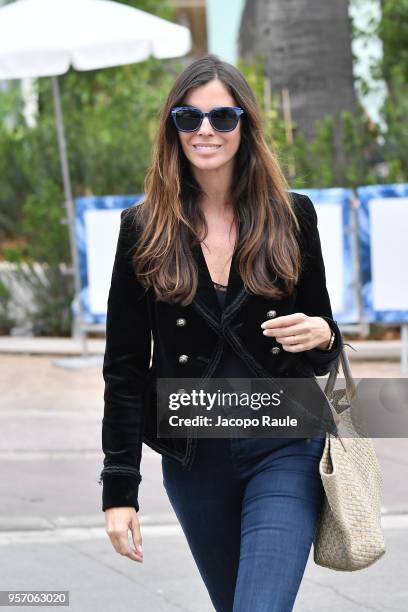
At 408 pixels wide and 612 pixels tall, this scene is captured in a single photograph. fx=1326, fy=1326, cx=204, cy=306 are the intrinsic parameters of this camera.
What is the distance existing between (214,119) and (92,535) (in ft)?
11.4

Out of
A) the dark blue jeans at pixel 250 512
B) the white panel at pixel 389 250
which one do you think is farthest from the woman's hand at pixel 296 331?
the white panel at pixel 389 250

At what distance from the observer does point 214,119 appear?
316 centimetres

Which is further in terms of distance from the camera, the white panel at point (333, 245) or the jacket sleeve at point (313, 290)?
the white panel at point (333, 245)

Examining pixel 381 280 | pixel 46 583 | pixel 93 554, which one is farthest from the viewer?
pixel 381 280

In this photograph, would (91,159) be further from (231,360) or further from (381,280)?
(231,360)

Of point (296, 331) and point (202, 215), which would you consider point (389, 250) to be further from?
point (296, 331)

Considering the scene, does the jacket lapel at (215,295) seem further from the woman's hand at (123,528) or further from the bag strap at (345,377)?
the woman's hand at (123,528)

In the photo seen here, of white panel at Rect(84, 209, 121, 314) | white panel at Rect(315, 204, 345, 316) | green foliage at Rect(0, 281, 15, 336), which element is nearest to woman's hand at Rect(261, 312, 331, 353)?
white panel at Rect(315, 204, 345, 316)

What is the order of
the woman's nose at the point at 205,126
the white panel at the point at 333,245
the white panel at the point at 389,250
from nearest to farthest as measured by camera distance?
the woman's nose at the point at 205,126, the white panel at the point at 389,250, the white panel at the point at 333,245

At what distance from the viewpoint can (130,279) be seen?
3.14 m

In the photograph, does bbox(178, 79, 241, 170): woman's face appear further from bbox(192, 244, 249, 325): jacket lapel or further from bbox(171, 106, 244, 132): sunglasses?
bbox(192, 244, 249, 325): jacket lapel

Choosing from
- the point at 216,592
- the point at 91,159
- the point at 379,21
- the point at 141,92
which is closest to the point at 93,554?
the point at 216,592

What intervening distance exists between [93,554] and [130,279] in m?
3.04

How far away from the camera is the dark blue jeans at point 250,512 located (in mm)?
2924
